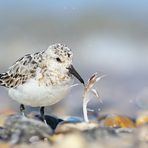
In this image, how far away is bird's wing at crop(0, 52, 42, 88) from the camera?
270 inches

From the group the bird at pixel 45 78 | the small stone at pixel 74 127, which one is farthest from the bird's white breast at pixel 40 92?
the small stone at pixel 74 127

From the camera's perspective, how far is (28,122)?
6.15m

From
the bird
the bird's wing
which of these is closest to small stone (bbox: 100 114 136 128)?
the bird

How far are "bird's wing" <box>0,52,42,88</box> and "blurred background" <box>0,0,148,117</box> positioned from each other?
1.72 m

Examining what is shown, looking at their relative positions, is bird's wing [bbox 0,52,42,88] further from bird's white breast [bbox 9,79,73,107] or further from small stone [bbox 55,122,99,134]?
small stone [bbox 55,122,99,134]

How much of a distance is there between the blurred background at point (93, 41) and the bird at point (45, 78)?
6.50 ft

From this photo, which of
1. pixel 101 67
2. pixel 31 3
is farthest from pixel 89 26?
pixel 101 67

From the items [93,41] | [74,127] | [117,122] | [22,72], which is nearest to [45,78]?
[22,72]

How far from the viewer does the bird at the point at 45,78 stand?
21.9ft

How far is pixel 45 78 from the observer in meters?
6.71

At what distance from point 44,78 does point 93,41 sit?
8130 millimetres

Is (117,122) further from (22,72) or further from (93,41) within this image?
(93,41)

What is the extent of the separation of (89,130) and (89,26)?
33.4ft

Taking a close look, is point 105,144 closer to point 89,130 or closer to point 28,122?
point 89,130
